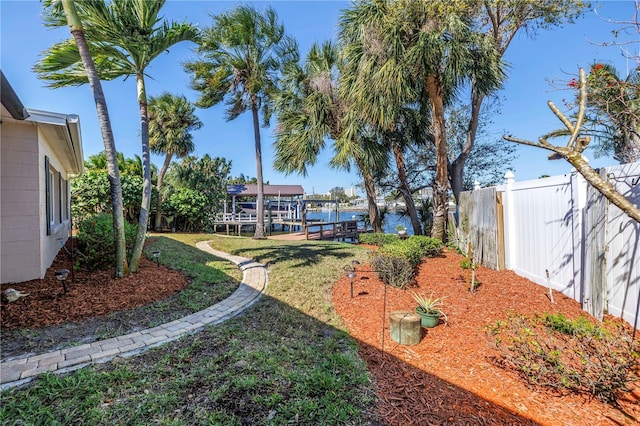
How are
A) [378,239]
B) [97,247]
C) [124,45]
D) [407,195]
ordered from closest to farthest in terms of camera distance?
[124,45]
[97,247]
[378,239]
[407,195]

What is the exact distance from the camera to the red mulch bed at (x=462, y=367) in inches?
89.8

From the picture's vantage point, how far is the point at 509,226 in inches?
228

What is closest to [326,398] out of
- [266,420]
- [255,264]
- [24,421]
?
[266,420]

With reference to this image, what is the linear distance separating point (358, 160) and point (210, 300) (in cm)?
755

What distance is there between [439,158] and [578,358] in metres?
7.17

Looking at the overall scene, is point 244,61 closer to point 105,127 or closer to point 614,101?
point 105,127

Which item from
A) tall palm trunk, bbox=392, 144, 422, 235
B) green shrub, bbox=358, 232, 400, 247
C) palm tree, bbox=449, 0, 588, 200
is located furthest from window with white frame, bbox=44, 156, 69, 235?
tall palm trunk, bbox=392, 144, 422, 235

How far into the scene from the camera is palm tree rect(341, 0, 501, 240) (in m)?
7.35

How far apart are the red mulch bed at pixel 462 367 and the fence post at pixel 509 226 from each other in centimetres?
52

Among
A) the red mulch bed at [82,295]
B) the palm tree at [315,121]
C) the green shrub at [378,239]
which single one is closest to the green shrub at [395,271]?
the red mulch bed at [82,295]

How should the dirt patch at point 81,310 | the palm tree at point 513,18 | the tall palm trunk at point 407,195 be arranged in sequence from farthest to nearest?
the tall palm trunk at point 407,195 < the palm tree at point 513,18 < the dirt patch at point 81,310

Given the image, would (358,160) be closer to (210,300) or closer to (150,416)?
(210,300)

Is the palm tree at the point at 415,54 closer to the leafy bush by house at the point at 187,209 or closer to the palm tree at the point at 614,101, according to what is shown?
the palm tree at the point at 614,101

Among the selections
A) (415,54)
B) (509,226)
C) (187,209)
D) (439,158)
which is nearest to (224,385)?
(509,226)
